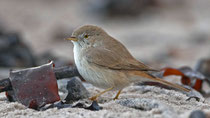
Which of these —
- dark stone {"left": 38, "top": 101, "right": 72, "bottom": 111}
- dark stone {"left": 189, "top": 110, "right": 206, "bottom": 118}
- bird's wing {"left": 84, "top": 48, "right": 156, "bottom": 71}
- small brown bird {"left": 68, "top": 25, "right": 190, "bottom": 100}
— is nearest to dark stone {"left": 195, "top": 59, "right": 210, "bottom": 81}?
small brown bird {"left": 68, "top": 25, "right": 190, "bottom": 100}

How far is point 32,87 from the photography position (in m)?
4.71

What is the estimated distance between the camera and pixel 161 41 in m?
12.3

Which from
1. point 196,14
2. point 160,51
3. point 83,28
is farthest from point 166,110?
point 196,14

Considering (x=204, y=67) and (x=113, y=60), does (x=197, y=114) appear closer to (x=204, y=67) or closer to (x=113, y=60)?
(x=113, y=60)

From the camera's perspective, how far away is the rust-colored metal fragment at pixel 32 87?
4.69 m

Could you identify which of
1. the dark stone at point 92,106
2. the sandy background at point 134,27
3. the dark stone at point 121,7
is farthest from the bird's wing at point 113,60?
the dark stone at point 121,7

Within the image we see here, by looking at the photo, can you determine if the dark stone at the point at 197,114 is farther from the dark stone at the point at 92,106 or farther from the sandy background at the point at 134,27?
the sandy background at the point at 134,27

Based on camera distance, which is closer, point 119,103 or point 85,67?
point 119,103

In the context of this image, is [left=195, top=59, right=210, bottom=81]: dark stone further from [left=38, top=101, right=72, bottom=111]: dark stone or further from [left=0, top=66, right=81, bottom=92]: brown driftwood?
[left=38, top=101, right=72, bottom=111]: dark stone

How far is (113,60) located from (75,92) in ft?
2.08

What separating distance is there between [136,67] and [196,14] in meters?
9.93

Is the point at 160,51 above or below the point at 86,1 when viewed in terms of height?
below

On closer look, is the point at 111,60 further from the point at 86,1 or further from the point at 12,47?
the point at 86,1

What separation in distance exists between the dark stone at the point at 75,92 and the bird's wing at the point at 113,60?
34 centimetres
